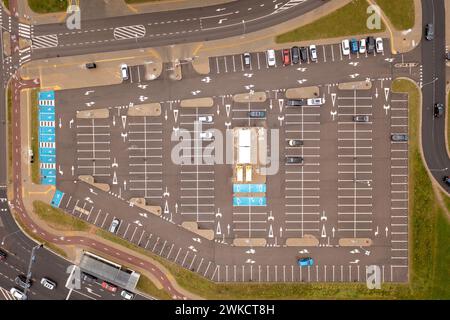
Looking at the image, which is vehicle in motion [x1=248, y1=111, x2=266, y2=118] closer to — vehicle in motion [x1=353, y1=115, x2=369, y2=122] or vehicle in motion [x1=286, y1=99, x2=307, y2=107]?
vehicle in motion [x1=286, y1=99, x2=307, y2=107]

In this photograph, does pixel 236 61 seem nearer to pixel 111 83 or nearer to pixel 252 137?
pixel 252 137

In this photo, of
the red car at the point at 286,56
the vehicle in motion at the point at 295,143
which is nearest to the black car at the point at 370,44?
the red car at the point at 286,56

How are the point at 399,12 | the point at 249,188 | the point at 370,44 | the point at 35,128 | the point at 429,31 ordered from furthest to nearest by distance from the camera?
the point at 35,128
the point at 249,188
the point at 399,12
the point at 429,31
the point at 370,44

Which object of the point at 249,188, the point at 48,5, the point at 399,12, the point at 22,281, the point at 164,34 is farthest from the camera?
the point at 22,281

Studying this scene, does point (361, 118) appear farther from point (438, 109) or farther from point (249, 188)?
point (249, 188)

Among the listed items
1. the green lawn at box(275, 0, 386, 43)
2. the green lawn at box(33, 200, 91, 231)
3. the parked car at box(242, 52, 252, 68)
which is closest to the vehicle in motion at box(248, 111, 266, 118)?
the parked car at box(242, 52, 252, 68)

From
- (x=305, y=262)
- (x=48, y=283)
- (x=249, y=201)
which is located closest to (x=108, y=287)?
(x=48, y=283)
